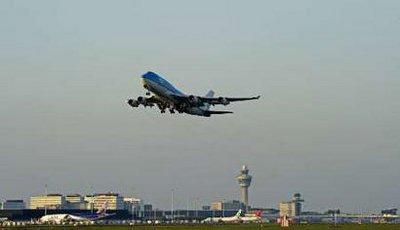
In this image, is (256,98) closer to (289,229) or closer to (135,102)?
(135,102)

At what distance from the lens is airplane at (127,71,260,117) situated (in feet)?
333

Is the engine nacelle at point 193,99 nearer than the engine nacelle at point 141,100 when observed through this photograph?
Yes

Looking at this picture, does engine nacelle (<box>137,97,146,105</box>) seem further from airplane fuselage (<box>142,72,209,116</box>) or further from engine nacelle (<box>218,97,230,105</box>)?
engine nacelle (<box>218,97,230,105</box>)

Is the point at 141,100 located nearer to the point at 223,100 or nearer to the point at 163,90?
the point at 163,90

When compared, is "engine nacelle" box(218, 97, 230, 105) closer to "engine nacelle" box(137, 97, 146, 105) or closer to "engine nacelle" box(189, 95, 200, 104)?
"engine nacelle" box(189, 95, 200, 104)

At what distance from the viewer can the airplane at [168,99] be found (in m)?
102

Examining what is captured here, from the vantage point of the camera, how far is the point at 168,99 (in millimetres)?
103000

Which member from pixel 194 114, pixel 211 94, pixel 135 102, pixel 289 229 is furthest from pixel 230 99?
pixel 289 229

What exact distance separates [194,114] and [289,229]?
49.3m

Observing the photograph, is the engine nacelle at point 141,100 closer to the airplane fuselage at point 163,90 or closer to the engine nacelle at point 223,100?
the airplane fuselage at point 163,90

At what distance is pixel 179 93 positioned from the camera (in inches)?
4168

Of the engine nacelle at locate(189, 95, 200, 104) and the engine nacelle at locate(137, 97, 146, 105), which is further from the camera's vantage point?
the engine nacelle at locate(137, 97, 146, 105)

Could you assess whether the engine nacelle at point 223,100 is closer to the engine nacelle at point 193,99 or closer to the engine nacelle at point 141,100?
the engine nacelle at point 193,99

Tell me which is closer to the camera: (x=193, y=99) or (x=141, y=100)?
(x=193, y=99)
